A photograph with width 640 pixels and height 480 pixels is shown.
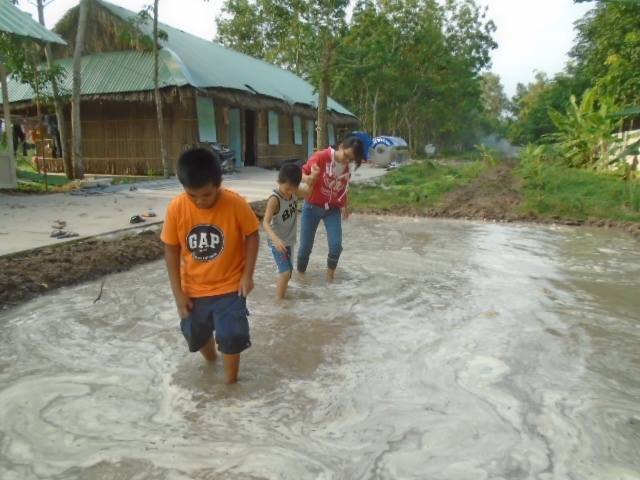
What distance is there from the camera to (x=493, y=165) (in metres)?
23.6

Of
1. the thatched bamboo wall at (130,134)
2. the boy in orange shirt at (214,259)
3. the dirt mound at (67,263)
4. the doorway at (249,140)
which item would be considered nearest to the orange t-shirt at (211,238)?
the boy in orange shirt at (214,259)

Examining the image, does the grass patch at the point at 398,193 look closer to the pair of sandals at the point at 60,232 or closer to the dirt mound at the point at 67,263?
the dirt mound at the point at 67,263

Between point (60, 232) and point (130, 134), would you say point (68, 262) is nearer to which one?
point (60, 232)

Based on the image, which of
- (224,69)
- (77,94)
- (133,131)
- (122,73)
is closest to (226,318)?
(77,94)

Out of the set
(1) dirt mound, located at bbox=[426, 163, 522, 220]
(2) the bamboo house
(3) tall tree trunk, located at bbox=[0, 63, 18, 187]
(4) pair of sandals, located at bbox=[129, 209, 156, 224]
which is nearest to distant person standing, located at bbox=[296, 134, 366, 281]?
(4) pair of sandals, located at bbox=[129, 209, 156, 224]

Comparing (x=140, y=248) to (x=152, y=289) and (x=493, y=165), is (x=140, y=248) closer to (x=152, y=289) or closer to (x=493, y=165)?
(x=152, y=289)

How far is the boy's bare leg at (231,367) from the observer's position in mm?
2832

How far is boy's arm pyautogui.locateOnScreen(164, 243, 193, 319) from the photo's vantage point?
8.70ft

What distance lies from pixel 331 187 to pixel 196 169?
8.29 ft

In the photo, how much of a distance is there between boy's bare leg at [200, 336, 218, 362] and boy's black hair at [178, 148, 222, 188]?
109 centimetres

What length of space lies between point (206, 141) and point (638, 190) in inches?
466

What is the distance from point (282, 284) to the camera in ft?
14.7

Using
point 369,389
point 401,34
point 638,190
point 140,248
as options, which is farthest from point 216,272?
point 401,34

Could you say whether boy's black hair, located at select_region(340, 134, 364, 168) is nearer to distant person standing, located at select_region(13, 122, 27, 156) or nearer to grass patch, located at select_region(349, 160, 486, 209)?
grass patch, located at select_region(349, 160, 486, 209)
